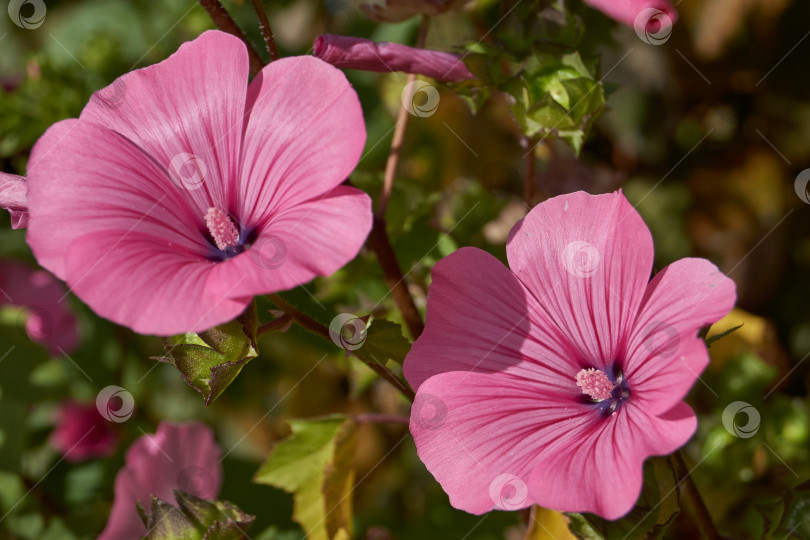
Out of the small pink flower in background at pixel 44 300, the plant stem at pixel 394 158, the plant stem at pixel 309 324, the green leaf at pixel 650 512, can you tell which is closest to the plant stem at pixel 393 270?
the plant stem at pixel 394 158

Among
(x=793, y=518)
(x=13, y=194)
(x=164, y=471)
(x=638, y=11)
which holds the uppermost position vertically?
(x=638, y=11)

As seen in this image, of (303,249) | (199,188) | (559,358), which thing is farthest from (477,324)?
(199,188)

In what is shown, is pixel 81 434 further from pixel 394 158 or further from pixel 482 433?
pixel 482 433

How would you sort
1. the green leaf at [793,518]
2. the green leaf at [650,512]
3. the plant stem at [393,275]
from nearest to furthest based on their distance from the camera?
the green leaf at [650,512]
the green leaf at [793,518]
the plant stem at [393,275]

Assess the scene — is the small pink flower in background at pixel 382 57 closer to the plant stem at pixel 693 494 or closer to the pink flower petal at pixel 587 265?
the pink flower petal at pixel 587 265

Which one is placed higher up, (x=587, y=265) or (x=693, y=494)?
(x=587, y=265)

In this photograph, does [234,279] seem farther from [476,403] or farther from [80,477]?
[80,477]
